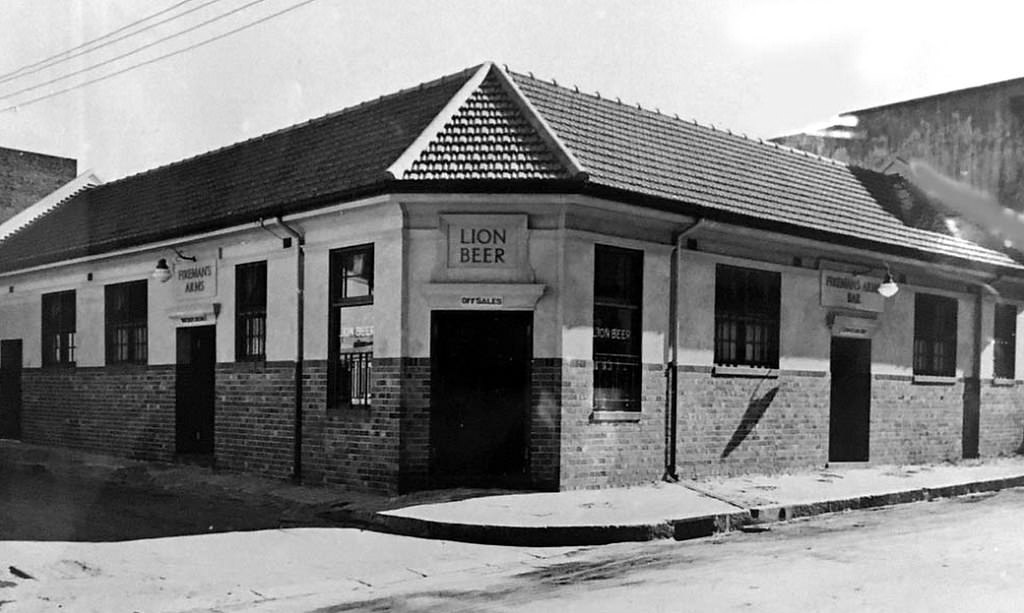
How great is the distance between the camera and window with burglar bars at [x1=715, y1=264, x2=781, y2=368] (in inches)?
577

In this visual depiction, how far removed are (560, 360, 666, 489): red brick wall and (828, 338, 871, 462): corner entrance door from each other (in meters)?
4.90

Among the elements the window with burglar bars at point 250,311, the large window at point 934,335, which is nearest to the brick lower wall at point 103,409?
the window with burglar bars at point 250,311

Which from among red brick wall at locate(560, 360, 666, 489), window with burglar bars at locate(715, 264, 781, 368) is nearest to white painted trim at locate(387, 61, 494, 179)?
red brick wall at locate(560, 360, 666, 489)

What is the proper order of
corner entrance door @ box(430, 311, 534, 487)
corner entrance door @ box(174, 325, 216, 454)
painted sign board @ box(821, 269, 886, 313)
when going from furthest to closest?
corner entrance door @ box(174, 325, 216, 454) < painted sign board @ box(821, 269, 886, 313) < corner entrance door @ box(430, 311, 534, 487)

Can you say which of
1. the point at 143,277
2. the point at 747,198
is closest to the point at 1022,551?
the point at 747,198

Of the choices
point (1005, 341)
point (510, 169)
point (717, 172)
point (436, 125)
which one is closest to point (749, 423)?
point (717, 172)

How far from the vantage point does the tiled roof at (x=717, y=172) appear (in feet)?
45.0

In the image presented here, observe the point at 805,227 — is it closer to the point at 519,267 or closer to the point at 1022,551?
the point at 519,267

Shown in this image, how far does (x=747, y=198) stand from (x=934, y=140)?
597 inches

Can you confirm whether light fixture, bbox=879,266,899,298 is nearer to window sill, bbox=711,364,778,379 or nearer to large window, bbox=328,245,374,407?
window sill, bbox=711,364,778,379

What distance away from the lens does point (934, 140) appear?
27344mm

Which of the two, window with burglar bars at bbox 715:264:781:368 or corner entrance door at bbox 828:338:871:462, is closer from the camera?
window with burglar bars at bbox 715:264:781:368

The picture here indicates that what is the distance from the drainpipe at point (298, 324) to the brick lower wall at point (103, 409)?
150 inches

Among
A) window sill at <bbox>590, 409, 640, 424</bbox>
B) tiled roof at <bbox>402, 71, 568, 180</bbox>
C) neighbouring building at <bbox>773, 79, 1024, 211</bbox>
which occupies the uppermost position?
neighbouring building at <bbox>773, 79, 1024, 211</bbox>
